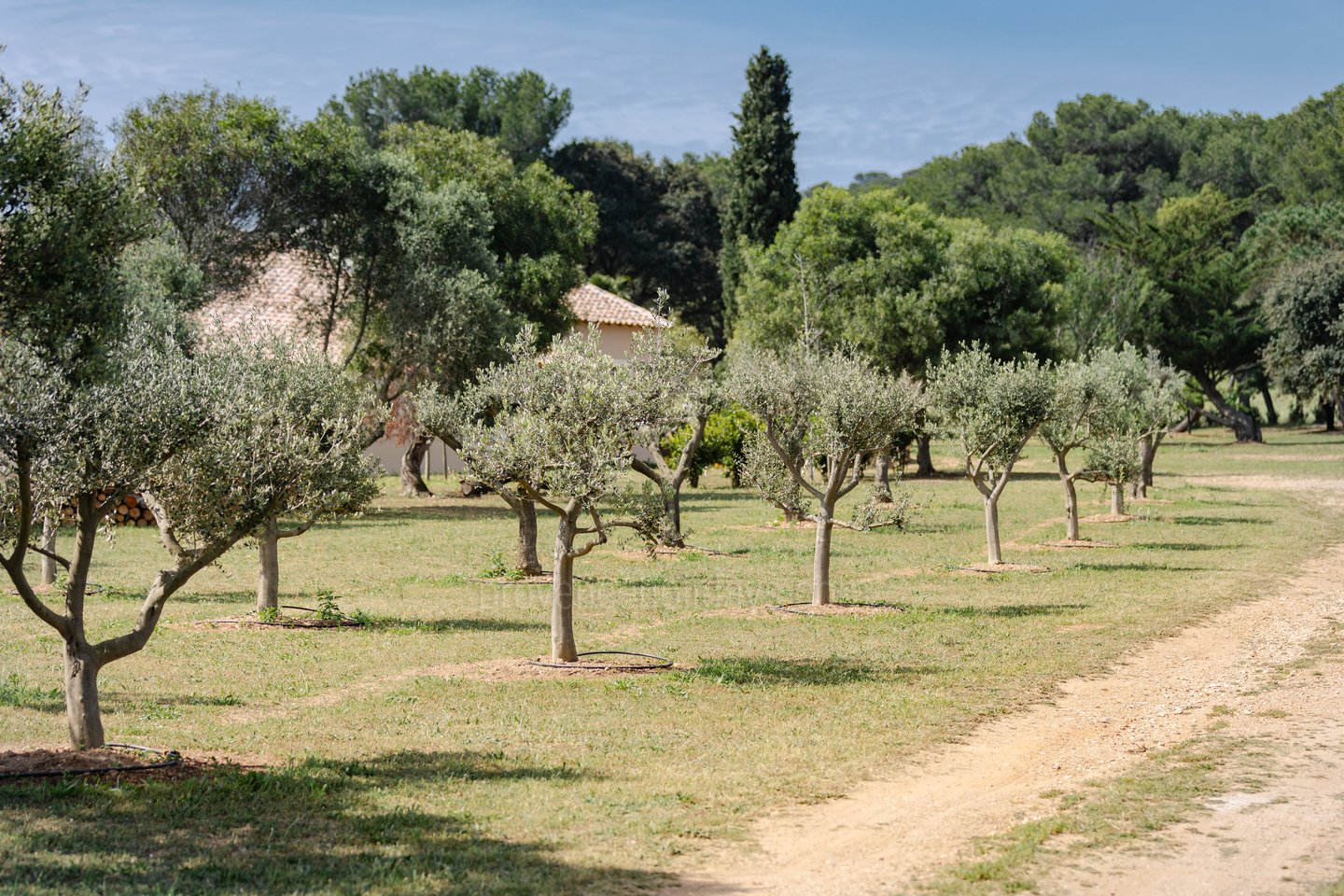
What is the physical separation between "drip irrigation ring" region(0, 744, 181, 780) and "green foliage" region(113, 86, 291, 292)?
23870 millimetres

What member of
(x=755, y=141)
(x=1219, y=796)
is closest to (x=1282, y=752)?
(x=1219, y=796)

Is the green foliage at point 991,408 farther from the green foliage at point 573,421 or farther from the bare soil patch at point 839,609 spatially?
the green foliage at point 573,421

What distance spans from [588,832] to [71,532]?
24.9 metres

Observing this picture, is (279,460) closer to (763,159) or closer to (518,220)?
(518,220)

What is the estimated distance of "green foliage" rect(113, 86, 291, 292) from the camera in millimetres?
32844

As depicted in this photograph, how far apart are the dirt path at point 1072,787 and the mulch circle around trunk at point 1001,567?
25.1 feet

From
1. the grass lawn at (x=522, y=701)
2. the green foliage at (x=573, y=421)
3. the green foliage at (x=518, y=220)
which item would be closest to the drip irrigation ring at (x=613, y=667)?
the grass lawn at (x=522, y=701)

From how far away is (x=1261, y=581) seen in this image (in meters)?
22.3

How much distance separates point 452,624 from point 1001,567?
11.1m

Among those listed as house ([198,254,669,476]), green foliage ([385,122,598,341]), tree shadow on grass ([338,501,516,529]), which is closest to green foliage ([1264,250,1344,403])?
house ([198,254,669,476])

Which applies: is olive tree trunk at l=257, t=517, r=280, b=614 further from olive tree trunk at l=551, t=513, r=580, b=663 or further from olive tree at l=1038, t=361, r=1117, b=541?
olive tree at l=1038, t=361, r=1117, b=541

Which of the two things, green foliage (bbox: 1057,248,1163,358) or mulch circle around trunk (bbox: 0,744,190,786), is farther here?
green foliage (bbox: 1057,248,1163,358)

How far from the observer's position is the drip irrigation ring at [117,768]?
31.0ft

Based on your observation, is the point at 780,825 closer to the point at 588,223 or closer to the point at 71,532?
the point at 71,532
